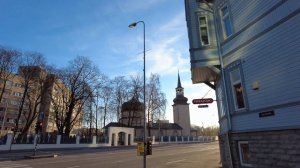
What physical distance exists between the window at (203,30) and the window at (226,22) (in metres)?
1.14

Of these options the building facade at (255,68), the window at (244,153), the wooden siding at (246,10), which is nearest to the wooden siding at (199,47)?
the building facade at (255,68)

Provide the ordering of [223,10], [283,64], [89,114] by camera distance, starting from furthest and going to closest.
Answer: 1. [89,114]
2. [223,10]
3. [283,64]

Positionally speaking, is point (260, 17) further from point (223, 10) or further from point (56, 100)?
point (56, 100)

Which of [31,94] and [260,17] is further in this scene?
[31,94]

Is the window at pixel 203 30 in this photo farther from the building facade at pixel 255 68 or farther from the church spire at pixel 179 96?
the church spire at pixel 179 96

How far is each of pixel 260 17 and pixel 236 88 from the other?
346cm

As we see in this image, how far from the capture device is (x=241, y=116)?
11.1 m

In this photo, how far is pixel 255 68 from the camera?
1038 cm

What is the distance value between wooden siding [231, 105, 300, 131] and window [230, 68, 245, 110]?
0.62m

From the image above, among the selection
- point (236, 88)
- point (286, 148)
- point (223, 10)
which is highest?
point (223, 10)

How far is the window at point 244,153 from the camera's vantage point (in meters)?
10.8

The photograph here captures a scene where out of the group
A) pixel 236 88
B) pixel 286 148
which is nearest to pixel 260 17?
pixel 236 88

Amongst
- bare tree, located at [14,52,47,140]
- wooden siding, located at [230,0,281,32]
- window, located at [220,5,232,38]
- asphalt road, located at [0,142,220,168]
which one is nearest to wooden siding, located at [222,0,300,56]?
wooden siding, located at [230,0,281,32]

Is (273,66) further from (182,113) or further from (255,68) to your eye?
(182,113)
